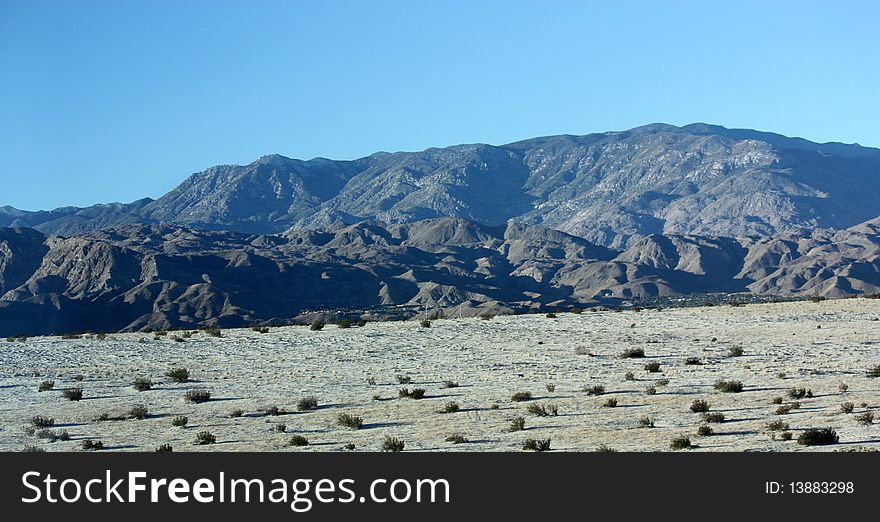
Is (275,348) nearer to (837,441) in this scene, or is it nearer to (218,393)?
(218,393)

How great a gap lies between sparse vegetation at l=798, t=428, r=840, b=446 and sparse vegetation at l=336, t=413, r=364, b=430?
948 centimetres

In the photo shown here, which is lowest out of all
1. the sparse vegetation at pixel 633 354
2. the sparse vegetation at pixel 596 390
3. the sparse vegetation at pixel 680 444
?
the sparse vegetation at pixel 680 444

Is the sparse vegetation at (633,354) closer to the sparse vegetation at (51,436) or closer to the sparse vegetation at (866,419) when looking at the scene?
the sparse vegetation at (866,419)

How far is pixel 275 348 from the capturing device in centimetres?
4094

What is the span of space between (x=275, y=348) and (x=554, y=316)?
596 inches

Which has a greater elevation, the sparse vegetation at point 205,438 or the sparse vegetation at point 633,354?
the sparse vegetation at point 633,354

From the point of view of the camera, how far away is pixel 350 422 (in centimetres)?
2444

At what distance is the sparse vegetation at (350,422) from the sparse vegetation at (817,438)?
9.48 meters

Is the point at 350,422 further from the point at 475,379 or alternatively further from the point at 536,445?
the point at 475,379

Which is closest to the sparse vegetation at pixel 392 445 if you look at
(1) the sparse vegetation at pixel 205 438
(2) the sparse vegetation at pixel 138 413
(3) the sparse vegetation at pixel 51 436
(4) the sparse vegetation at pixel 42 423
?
(1) the sparse vegetation at pixel 205 438

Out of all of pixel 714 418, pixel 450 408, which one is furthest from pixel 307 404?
pixel 714 418

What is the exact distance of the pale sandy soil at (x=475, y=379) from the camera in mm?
22562

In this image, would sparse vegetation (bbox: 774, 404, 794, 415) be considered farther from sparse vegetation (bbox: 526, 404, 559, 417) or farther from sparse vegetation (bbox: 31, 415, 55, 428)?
sparse vegetation (bbox: 31, 415, 55, 428)
